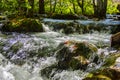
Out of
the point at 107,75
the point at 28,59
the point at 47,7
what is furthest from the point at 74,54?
the point at 47,7

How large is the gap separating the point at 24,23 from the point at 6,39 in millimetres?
3435

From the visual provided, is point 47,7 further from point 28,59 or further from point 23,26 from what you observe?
point 28,59

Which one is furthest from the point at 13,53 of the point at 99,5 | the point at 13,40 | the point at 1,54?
the point at 99,5

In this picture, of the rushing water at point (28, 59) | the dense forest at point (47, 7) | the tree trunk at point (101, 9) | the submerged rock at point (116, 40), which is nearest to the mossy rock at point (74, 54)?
the rushing water at point (28, 59)

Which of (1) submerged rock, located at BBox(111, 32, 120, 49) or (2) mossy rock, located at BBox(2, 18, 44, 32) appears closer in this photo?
(1) submerged rock, located at BBox(111, 32, 120, 49)

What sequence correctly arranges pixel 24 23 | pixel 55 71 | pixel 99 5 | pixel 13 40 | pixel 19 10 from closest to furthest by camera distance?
pixel 55 71 → pixel 13 40 → pixel 24 23 → pixel 19 10 → pixel 99 5

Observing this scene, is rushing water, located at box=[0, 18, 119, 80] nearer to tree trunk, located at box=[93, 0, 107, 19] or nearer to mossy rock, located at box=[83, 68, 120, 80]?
mossy rock, located at box=[83, 68, 120, 80]

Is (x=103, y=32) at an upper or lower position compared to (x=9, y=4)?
lower

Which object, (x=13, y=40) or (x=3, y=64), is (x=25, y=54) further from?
(x=13, y=40)

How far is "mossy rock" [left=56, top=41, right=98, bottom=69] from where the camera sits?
357 inches

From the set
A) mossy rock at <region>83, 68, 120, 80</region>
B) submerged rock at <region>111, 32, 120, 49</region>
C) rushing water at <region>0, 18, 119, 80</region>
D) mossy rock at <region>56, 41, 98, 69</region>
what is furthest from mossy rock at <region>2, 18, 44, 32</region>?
mossy rock at <region>83, 68, 120, 80</region>

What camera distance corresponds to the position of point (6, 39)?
13.2 meters

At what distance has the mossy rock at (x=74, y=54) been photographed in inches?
357

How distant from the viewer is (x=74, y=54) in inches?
371
